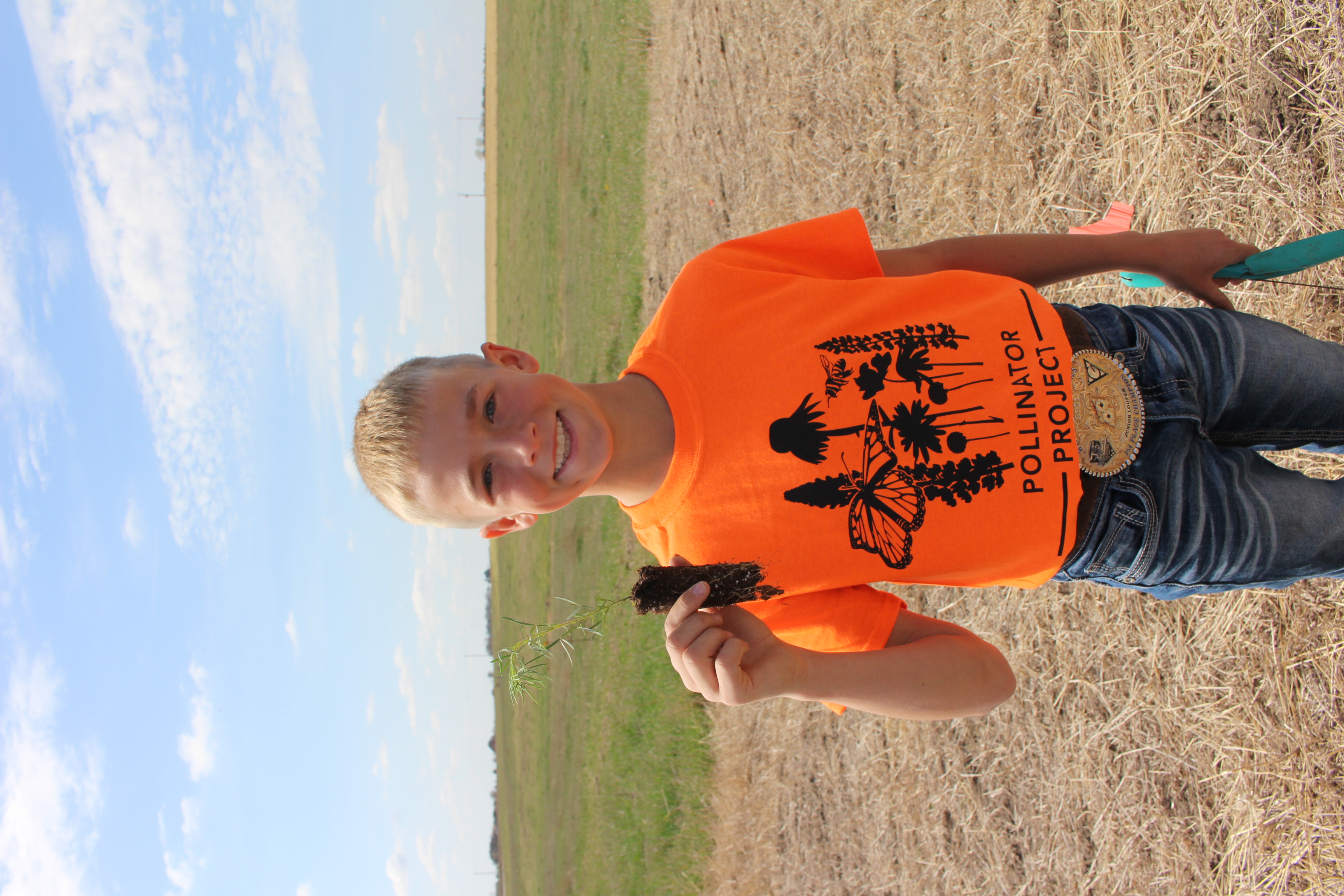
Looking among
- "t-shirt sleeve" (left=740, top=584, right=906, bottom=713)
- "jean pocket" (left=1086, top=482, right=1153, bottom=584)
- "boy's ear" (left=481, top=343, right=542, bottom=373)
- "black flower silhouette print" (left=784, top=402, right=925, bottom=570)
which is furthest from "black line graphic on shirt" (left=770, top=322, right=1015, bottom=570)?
"boy's ear" (left=481, top=343, right=542, bottom=373)

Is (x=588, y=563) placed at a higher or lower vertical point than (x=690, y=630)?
higher

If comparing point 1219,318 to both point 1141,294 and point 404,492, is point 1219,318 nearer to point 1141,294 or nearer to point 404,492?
point 1141,294

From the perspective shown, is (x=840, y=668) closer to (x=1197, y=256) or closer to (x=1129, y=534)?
(x=1129, y=534)

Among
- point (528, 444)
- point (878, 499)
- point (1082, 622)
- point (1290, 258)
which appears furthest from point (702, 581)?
point (1082, 622)

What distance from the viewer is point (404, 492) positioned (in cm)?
237

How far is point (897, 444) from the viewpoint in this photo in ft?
6.85

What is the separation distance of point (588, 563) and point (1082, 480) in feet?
25.5

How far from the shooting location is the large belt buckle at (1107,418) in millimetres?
2016

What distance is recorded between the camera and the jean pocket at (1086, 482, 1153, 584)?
201cm

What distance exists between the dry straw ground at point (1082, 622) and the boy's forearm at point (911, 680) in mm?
1578

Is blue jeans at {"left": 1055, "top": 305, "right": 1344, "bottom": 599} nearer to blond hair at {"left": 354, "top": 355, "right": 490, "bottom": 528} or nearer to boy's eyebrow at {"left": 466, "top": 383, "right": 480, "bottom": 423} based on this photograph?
boy's eyebrow at {"left": 466, "top": 383, "right": 480, "bottom": 423}

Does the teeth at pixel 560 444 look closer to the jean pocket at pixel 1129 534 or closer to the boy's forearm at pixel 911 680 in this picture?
the boy's forearm at pixel 911 680

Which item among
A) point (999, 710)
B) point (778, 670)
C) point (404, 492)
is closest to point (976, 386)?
point (778, 670)

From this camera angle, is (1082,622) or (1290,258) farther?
(1082,622)
